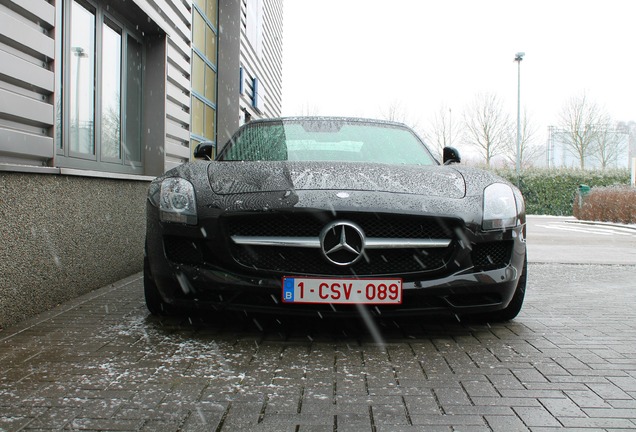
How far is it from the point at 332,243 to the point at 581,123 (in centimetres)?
4513

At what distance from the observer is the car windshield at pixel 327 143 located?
4652 millimetres

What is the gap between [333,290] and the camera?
3377 mm

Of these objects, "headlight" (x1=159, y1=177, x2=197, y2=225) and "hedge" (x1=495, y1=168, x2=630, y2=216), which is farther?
"hedge" (x1=495, y1=168, x2=630, y2=216)

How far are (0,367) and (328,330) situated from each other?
70.6 inches

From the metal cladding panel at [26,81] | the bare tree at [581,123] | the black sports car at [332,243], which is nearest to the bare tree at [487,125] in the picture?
the bare tree at [581,123]

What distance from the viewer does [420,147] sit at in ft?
16.6

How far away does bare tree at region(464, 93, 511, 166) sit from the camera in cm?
4272

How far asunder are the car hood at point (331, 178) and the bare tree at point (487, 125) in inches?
1570

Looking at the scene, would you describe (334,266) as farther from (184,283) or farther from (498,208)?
(498,208)

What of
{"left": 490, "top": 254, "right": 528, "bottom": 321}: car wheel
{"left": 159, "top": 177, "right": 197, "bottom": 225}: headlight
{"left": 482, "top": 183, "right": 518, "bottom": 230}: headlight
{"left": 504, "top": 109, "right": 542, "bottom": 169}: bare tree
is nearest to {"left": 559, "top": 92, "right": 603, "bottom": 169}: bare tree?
{"left": 504, "top": 109, "right": 542, "bottom": 169}: bare tree

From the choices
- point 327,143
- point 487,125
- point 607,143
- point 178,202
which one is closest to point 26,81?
point 178,202

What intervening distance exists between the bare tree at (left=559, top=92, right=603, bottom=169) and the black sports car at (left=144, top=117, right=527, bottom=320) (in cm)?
4288

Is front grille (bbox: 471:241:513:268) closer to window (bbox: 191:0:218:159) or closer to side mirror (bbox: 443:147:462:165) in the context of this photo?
side mirror (bbox: 443:147:462:165)

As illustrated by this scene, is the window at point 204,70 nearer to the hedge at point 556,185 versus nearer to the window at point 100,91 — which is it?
the window at point 100,91
